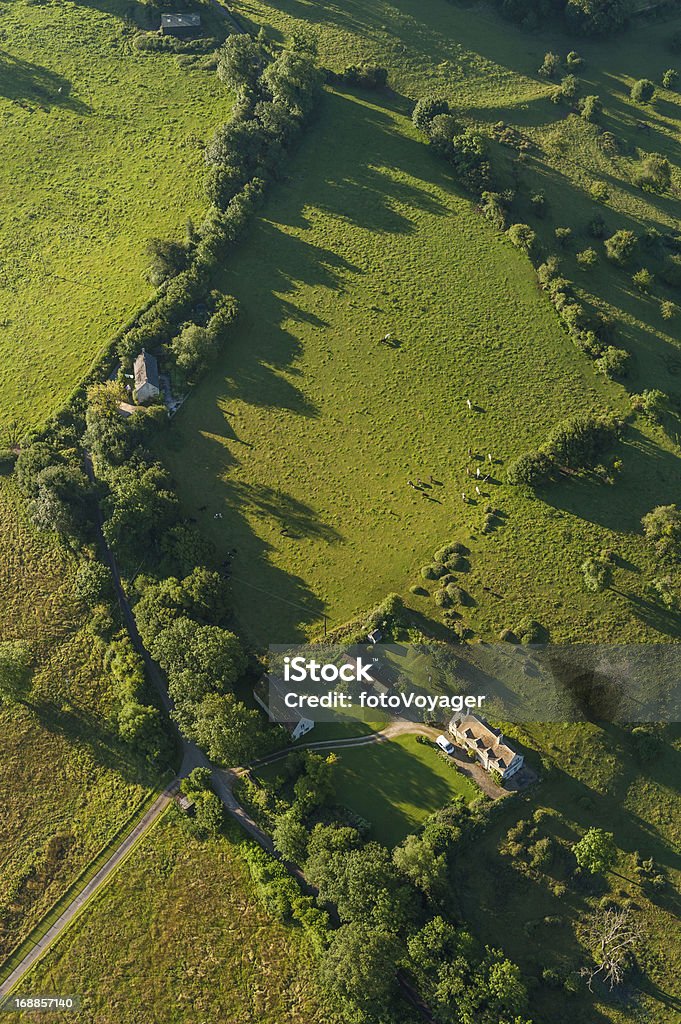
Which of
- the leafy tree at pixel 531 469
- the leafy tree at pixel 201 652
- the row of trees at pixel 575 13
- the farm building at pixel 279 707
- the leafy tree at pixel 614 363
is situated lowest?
the farm building at pixel 279 707

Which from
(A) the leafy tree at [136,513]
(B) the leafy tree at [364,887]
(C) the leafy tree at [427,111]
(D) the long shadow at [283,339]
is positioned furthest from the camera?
(C) the leafy tree at [427,111]

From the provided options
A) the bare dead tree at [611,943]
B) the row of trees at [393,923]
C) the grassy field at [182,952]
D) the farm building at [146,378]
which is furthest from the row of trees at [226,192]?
the bare dead tree at [611,943]

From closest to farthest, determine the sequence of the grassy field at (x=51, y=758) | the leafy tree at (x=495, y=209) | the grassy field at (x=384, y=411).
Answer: the grassy field at (x=51, y=758) → the grassy field at (x=384, y=411) → the leafy tree at (x=495, y=209)

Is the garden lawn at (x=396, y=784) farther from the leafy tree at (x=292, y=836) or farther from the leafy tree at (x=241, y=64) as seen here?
the leafy tree at (x=241, y=64)

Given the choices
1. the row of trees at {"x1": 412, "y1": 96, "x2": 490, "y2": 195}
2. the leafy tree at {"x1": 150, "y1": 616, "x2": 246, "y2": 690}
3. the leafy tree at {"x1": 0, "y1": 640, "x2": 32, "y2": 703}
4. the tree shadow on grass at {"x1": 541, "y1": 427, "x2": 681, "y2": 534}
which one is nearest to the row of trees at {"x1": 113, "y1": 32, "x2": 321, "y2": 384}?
the row of trees at {"x1": 412, "y1": 96, "x2": 490, "y2": 195}

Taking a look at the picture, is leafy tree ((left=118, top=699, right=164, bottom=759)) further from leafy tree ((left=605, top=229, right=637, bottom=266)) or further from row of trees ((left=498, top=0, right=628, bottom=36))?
row of trees ((left=498, top=0, right=628, bottom=36))

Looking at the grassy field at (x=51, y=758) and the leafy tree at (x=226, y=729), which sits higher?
the leafy tree at (x=226, y=729)

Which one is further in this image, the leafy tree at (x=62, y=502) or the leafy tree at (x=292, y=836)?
the leafy tree at (x=62, y=502)

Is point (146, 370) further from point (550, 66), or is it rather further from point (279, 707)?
point (550, 66)
